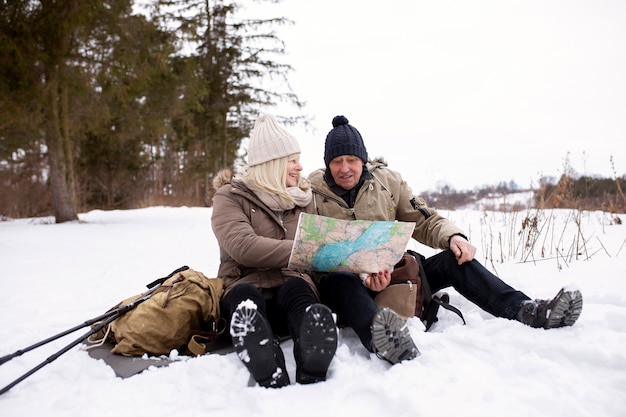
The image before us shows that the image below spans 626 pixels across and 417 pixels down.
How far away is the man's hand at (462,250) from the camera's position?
7.68ft

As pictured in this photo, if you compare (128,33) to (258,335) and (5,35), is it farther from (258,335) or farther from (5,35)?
(258,335)

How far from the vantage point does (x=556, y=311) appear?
1917mm

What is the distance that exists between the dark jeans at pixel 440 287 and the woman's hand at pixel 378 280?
5cm

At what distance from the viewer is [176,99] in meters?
9.61

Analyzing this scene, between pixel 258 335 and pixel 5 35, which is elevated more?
pixel 5 35

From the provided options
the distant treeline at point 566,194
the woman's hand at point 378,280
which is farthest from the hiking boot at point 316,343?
the distant treeline at point 566,194

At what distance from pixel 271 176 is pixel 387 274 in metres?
0.88

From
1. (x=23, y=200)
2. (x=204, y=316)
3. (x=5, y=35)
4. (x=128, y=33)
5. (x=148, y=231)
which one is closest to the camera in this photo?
(x=204, y=316)

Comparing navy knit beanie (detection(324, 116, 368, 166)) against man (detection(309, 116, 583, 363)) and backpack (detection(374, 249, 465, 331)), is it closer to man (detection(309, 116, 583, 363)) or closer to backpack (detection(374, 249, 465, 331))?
man (detection(309, 116, 583, 363))

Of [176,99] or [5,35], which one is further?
[176,99]

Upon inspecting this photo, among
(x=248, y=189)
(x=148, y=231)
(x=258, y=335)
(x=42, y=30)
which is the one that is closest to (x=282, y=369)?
(x=258, y=335)

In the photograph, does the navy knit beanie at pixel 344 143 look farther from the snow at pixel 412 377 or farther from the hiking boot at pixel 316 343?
the hiking boot at pixel 316 343

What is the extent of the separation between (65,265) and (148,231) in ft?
8.50

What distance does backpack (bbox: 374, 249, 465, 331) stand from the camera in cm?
233
